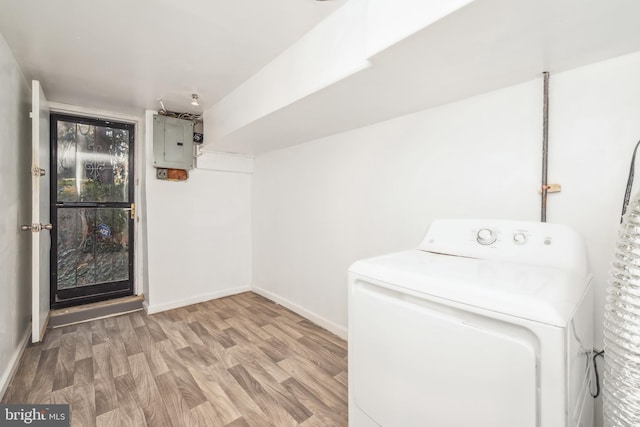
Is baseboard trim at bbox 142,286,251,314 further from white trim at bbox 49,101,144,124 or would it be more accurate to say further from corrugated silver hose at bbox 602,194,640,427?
corrugated silver hose at bbox 602,194,640,427

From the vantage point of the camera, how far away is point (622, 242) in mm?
793

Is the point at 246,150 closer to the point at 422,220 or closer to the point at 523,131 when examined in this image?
the point at 422,220

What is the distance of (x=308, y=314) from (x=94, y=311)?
7.29 ft

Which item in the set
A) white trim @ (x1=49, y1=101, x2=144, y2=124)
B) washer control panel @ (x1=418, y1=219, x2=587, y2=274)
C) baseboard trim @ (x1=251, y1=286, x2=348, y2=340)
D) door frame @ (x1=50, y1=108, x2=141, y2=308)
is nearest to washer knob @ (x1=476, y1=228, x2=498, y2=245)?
washer control panel @ (x1=418, y1=219, x2=587, y2=274)

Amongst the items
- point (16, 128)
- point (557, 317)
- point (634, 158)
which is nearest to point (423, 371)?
point (557, 317)

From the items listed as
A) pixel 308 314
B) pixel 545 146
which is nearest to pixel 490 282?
pixel 545 146

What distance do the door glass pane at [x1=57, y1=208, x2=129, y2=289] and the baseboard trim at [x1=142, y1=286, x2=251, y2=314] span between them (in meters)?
0.60

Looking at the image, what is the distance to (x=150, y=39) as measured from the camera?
5.25 ft

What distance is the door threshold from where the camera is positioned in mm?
2580

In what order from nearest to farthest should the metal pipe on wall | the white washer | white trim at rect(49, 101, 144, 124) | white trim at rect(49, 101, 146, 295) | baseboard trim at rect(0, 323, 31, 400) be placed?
the white washer < the metal pipe on wall < baseboard trim at rect(0, 323, 31, 400) < white trim at rect(49, 101, 144, 124) < white trim at rect(49, 101, 146, 295)

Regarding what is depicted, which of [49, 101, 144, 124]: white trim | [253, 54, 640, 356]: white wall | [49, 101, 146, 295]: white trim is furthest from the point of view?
[49, 101, 146, 295]: white trim

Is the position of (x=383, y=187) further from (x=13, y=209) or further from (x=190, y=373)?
(x=13, y=209)

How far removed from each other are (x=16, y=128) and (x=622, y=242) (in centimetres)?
328

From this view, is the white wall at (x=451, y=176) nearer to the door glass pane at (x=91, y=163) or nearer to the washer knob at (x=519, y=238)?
the washer knob at (x=519, y=238)
